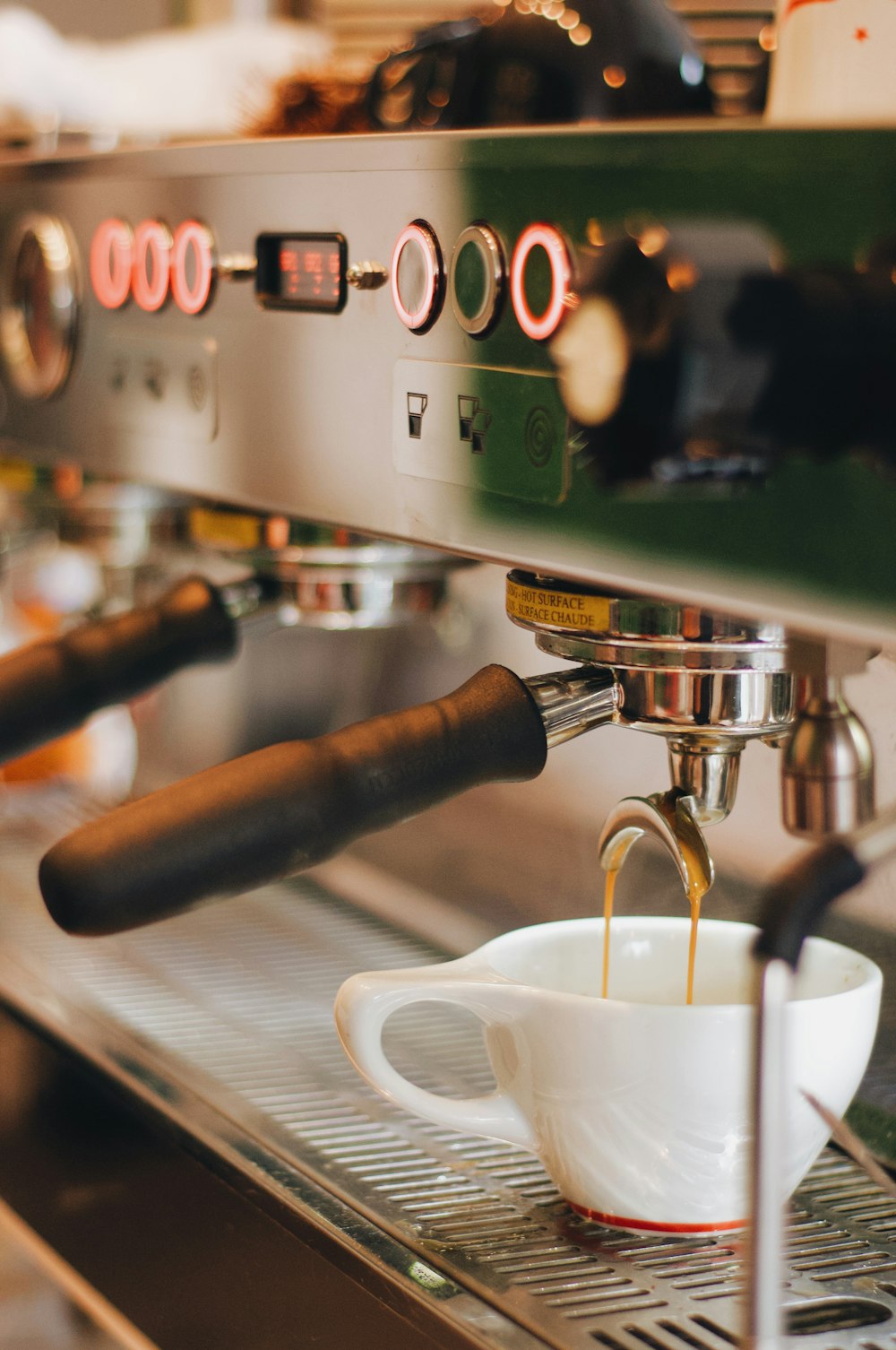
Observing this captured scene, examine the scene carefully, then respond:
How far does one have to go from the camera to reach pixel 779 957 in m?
0.31

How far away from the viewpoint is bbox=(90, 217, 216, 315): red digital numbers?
22.0 inches

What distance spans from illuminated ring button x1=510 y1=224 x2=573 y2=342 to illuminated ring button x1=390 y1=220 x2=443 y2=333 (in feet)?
0.14

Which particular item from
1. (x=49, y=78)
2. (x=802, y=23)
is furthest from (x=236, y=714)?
(x=802, y=23)

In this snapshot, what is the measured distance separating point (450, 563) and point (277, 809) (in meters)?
0.28

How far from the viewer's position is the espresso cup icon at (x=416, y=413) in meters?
0.45

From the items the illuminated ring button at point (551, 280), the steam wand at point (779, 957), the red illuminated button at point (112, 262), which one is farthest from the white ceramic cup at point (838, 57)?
the red illuminated button at point (112, 262)

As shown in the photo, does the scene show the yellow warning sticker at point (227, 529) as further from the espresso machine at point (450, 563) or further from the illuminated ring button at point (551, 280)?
the illuminated ring button at point (551, 280)

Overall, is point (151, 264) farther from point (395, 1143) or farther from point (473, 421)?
point (395, 1143)

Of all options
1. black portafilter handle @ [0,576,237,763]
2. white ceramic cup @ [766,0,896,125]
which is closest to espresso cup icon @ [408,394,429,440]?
white ceramic cup @ [766,0,896,125]

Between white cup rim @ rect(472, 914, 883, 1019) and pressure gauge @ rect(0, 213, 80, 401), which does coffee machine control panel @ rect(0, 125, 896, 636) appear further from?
white cup rim @ rect(472, 914, 883, 1019)

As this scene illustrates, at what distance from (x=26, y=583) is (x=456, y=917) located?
43 centimetres

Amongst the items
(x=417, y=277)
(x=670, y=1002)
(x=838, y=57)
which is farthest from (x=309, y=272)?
(x=670, y=1002)

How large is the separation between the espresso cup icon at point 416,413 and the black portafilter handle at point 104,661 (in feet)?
0.71

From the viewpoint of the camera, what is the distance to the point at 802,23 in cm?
40
